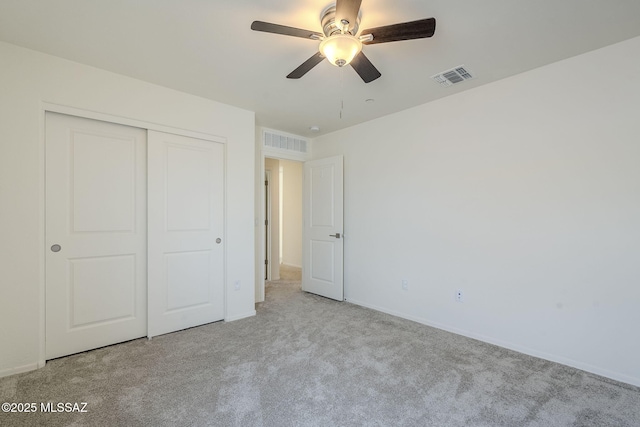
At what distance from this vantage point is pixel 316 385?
211 centimetres

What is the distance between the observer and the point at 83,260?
2.61m

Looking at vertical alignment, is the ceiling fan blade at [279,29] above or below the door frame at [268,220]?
above

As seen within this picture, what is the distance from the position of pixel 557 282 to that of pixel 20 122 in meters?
4.65

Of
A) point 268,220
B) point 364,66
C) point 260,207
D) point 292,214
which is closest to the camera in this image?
point 364,66

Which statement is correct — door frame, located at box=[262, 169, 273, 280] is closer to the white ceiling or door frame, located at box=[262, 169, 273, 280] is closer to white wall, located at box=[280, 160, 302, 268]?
white wall, located at box=[280, 160, 302, 268]

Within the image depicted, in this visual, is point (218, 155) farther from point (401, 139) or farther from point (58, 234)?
point (401, 139)

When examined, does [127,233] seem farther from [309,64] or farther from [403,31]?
[403,31]

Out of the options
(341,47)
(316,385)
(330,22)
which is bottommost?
(316,385)

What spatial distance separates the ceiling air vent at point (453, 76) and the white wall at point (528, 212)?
0.30 m

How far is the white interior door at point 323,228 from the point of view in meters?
4.23

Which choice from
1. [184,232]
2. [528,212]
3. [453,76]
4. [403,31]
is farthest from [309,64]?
[528,212]

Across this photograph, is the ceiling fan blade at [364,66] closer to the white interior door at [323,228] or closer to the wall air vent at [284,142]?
the white interior door at [323,228]

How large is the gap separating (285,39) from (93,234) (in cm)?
245

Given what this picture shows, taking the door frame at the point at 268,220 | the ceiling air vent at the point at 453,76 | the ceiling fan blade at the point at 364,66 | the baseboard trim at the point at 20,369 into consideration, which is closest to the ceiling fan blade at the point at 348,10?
the ceiling fan blade at the point at 364,66
